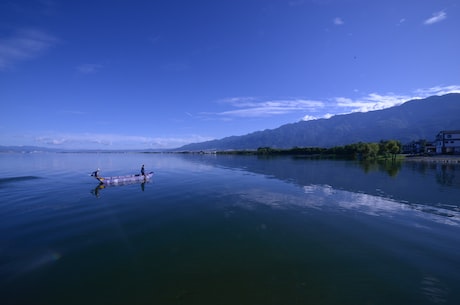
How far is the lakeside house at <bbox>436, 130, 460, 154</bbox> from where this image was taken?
345 feet

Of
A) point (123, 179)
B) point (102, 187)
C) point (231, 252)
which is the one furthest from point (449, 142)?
point (102, 187)

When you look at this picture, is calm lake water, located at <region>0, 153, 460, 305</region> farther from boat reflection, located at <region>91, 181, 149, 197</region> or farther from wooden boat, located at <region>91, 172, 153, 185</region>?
wooden boat, located at <region>91, 172, 153, 185</region>

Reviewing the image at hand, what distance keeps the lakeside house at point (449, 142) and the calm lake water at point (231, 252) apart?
119448 millimetres

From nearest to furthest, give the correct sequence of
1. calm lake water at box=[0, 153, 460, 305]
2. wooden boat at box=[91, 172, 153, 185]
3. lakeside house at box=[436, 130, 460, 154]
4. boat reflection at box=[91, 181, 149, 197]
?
1. calm lake water at box=[0, 153, 460, 305]
2. boat reflection at box=[91, 181, 149, 197]
3. wooden boat at box=[91, 172, 153, 185]
4. lakeside house at box=[436, 130, 460, 154]

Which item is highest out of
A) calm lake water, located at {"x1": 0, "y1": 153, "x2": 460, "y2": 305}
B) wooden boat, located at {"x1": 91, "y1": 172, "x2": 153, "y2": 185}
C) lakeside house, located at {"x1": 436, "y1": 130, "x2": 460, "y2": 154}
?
lakeside house, located at {"x1": 436, "y1": 130, "x2": 460, "y2": 154}

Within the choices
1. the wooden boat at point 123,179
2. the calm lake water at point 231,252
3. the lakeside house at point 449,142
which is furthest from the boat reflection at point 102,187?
the lakeside house at point 449,142

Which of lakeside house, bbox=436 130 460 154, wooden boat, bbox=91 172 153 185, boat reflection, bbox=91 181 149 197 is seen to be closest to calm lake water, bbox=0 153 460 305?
boat reflection, bbox=91 181 149 197

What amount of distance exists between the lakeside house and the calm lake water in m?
119

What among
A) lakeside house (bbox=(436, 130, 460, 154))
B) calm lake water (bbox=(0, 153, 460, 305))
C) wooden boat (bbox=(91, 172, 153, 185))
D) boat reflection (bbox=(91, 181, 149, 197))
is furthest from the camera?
lakeside house (bbox=(436, 130, 460, 154))

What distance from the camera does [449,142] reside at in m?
107

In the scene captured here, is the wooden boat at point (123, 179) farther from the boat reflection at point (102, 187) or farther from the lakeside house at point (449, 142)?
the lakeside house at point (449, 142)

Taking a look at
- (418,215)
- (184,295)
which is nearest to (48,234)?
(184,295)

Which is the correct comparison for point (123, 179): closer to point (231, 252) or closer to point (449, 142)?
point (231, 252)

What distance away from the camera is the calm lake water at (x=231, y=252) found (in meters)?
9.01
